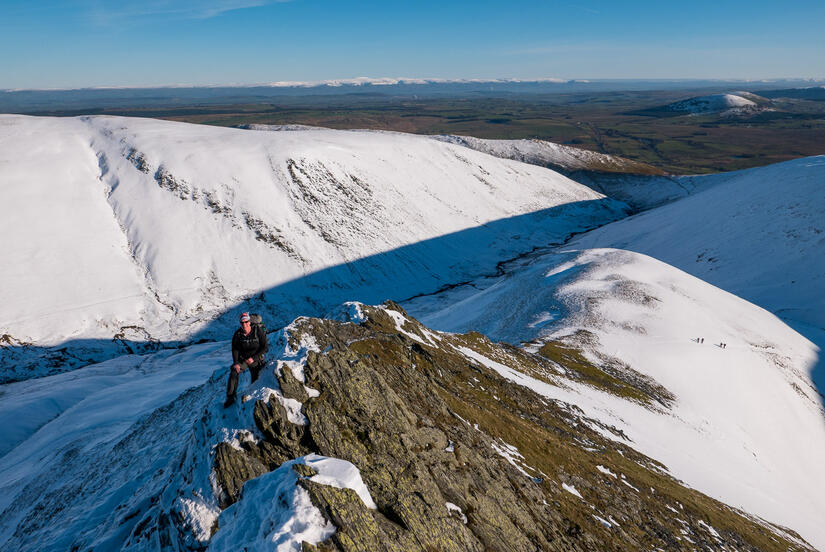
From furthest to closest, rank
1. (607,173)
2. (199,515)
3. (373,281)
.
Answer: (607,173)
(373,281)
(199,515)

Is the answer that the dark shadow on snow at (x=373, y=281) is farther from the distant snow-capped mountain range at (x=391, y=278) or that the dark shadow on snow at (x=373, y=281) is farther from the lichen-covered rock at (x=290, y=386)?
the lichen-covered rock at (x=290, y=386)

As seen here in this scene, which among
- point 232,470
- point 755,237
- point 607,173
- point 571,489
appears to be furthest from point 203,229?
point 607,173

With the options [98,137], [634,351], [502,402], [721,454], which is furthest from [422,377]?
[98,137]

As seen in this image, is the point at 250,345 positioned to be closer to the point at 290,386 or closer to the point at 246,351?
the point at 246,351

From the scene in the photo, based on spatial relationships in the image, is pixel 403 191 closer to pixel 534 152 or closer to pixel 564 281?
pixel 564 281

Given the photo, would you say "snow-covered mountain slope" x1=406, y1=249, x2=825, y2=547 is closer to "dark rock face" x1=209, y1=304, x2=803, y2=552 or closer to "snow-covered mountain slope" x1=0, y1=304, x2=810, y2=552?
"snow-covered mountain slope" x1=0, y1=304, x2=810, y2=552

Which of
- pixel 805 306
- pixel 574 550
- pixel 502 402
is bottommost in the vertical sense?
pixel 805 306

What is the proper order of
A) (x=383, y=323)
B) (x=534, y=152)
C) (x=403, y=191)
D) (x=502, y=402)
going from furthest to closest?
(x=534, y=152) < (x=403, y=191) < (x=383, y=323) < (x=502, y=402)
